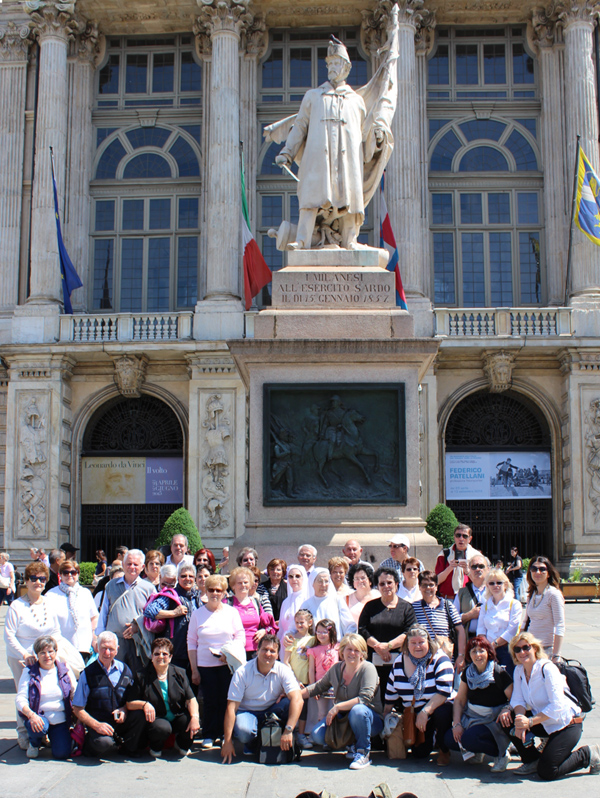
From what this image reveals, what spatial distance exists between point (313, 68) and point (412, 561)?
26524mm

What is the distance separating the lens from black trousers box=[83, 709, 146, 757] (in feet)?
24.6

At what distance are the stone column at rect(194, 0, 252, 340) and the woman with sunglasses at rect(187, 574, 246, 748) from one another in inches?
800

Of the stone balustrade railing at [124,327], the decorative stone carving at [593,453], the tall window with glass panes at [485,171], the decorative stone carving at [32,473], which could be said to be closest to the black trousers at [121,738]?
the decorative stone carving at [32,473]

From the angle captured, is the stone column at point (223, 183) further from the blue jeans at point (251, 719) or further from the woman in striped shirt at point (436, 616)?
the blue jeans at point (251, 719)

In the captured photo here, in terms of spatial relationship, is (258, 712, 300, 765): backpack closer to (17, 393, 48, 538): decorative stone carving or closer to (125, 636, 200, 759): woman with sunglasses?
(125, 636, 200, 759): woman with sunglasses

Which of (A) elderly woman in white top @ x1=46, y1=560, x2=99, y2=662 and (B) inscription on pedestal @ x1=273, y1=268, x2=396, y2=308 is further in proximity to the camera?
(B) inscription on pedestal @ x1=273, y1=268, x2=396, y2=308

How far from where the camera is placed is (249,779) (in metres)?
6.83

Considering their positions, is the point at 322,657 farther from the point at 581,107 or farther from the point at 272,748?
the point at 581,107

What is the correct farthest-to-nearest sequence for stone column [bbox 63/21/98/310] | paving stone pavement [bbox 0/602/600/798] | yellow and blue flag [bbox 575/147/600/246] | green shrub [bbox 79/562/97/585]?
1. stone column [bbox 63/21/98/310]
2. yellow and blue flag [bbox 575/147/600/246]
3. green shrub [bbox 79/562/97/585]
4. paving stone pavement [bbox 0/602/600/798]

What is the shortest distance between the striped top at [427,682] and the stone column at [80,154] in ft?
80.4

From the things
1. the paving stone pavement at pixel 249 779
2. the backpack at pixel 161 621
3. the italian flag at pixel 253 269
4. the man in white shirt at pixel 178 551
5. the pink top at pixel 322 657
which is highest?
the italian flag at pixel 253 269

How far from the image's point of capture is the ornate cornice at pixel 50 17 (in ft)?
98.5

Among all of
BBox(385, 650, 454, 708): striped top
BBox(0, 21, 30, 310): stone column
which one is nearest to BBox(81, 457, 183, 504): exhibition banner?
BBox(0, 21, 30, 310): stone column

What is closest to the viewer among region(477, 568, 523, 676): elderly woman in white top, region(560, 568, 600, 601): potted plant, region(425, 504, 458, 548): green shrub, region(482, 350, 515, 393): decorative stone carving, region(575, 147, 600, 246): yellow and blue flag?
region(477, 568, 523, 676): elderly woman in white top
